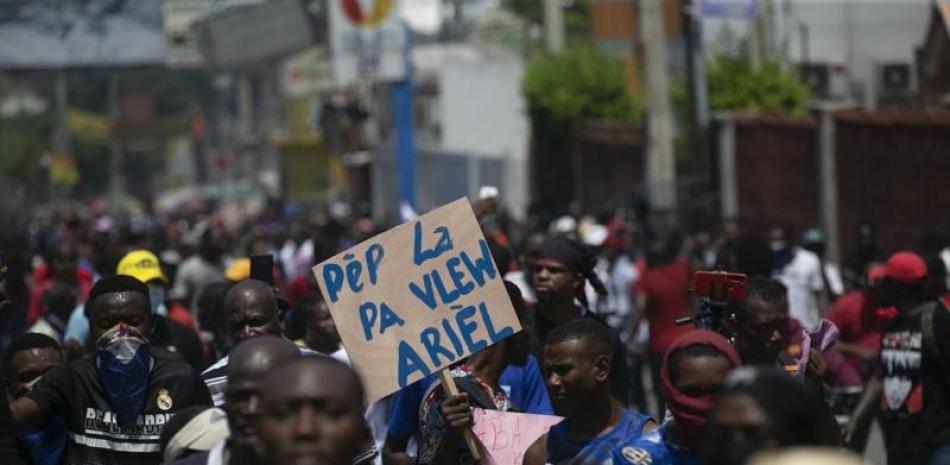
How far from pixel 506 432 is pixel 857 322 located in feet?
16.2

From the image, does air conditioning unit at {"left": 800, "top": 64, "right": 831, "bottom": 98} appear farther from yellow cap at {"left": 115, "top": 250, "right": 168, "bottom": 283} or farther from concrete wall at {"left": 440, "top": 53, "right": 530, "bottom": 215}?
yellow cap at {"left": 115, "top": 250, "right": 168, "bottom": 283}

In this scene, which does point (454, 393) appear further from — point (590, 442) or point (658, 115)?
point (658, 115)

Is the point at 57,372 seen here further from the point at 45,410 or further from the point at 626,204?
the point at 626,204

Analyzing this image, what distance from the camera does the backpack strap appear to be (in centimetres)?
862

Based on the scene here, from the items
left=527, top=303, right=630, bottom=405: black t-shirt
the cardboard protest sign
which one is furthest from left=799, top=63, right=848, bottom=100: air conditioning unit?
the cardboard protest sign

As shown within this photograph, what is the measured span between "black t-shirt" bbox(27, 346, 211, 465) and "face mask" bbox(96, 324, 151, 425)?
21mm

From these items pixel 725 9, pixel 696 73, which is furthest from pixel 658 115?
pixel 725 9

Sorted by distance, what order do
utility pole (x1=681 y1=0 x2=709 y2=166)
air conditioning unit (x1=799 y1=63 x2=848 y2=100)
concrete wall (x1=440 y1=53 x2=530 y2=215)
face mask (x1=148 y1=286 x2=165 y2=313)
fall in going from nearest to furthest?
face mask (x1=148 y1=286 x2=165 y2=313) → utility pole (x1=681 y1=0 x2=709 y2=166) → air conditioning unit (x1=799 y1=63 x2=848 y2=100) → concrete wall (x1=440 y1=53 x2=530 y2=215)

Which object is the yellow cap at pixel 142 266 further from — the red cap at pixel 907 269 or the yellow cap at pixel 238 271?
the red cap at pixel 907 269

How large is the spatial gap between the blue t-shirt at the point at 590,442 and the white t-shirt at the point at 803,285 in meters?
8.01

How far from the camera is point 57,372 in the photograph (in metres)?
6.98

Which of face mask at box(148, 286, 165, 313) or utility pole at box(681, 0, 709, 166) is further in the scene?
utility pole at box(681, 0, 709, 166)

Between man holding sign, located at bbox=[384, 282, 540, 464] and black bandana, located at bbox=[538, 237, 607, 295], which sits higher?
black bandana, located at bbox=[538, 237, 607, 295]

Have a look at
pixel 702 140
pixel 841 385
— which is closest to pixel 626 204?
pixel 702 140
